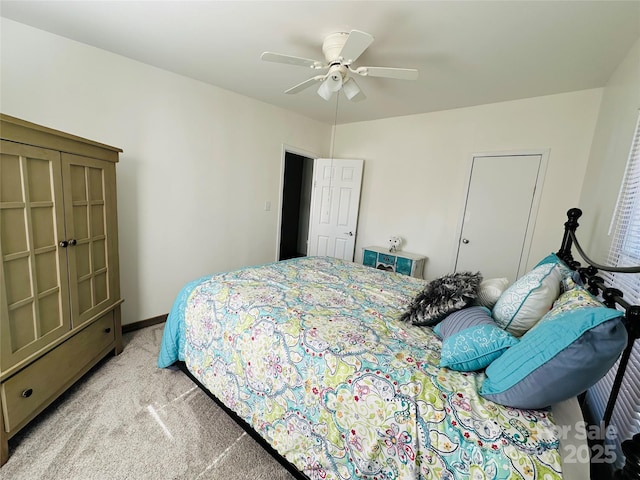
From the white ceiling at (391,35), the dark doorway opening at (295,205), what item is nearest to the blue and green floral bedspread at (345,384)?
the white ceiling at (391,35)

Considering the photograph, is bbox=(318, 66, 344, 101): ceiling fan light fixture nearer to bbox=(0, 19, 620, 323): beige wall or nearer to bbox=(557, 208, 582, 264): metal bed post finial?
bbox=(0, 19, 620, 323): beige wall

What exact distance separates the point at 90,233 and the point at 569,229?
3147 mm

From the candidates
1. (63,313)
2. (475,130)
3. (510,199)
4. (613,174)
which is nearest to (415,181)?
(475,130)

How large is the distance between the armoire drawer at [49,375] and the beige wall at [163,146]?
0.75 metres

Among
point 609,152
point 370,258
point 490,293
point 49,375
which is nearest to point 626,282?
point 490,293

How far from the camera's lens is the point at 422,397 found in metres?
0.93

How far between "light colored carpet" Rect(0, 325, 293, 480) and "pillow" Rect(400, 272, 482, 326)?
1055 millimetres

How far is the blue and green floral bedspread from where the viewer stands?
826mm

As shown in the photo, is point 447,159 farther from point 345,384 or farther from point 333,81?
point 345,384

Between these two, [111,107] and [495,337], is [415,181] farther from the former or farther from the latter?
[111,107]

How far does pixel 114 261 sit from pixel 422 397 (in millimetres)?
2341

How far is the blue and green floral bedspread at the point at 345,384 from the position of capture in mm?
826

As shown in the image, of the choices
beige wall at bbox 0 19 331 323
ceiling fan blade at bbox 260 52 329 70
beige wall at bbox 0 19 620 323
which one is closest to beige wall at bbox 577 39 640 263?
beige wall at bbox 0 19 620 323

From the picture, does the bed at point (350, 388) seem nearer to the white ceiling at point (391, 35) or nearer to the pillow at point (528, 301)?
the pillow at point (528, 301)
